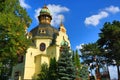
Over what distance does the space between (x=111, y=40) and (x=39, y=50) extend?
562 inches

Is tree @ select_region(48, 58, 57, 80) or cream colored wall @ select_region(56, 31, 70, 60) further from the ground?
cream colored wall @ select_region(56, 31, 70, 60)

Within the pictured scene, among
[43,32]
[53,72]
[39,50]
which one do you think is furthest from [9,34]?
[43,32]

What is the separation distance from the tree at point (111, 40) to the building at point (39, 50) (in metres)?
8.64

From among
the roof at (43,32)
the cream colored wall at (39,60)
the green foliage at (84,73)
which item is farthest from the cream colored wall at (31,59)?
the green foliage at (84,73)

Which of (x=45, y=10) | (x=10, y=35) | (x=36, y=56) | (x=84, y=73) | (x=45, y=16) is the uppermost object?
(x=45, y=10)

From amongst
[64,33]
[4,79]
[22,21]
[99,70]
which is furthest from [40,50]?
[22,21]

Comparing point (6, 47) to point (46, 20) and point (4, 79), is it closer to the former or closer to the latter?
point (4, 79)

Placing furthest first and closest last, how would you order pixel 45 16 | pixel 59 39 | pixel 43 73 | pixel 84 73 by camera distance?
1. pixel 45 16
2. pixel 59 39
3. pixel 84 73
4. pixel 43 73

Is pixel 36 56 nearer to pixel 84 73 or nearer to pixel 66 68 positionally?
pixel 84 73

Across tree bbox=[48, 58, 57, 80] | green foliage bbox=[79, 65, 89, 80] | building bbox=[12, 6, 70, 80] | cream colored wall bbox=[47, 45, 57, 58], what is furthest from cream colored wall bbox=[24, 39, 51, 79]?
green foliage bbox=[79, 65, 89, 80]

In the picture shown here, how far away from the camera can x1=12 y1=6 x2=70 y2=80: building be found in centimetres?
3682

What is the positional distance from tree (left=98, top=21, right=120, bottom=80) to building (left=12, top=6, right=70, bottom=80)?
8.64 metres

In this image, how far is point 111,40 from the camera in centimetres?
3606

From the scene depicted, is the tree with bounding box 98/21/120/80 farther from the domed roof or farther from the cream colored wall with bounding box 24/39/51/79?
the domed roof
